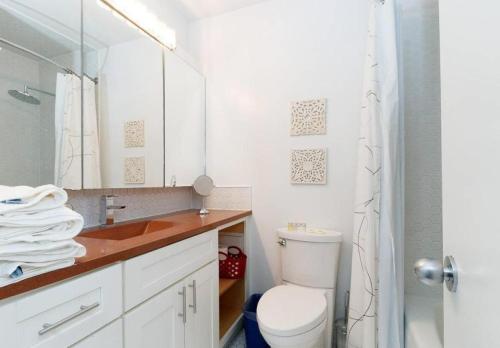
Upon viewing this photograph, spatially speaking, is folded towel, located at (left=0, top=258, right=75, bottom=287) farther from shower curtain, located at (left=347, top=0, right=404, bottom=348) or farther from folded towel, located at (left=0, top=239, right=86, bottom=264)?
shower curtain, located at (left=347, top=0, right=404, bottom=348)

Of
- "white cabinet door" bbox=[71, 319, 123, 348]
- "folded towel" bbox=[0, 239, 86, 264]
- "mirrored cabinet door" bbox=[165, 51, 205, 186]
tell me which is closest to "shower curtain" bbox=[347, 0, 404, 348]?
"white cabinet door" bbox=[71, 319, 123, 348]

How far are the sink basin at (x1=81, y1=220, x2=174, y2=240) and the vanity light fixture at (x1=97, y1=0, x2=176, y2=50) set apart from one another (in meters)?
1.19

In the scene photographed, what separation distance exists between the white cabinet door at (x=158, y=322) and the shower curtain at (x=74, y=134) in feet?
2.15

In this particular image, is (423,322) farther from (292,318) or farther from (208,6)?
(208,6)

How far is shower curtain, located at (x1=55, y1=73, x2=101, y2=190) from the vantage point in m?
1.11

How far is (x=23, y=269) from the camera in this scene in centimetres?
58

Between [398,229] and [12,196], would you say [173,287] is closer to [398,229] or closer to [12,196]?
[12,196]

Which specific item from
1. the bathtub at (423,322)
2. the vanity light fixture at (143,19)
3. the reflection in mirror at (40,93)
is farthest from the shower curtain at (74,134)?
the bathtub at (423,322)

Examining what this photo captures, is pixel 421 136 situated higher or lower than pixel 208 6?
lower

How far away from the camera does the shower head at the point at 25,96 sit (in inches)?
38.4

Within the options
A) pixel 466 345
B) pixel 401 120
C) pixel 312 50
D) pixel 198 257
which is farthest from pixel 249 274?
pixel 312 50

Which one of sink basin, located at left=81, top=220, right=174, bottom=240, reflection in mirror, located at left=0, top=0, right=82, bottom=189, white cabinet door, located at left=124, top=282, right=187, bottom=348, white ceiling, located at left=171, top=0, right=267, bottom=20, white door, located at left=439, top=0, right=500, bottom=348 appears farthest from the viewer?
white ceiling, located at left=171, top=0, right=267, bottom=20

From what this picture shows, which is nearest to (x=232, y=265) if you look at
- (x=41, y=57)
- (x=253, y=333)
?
(x=253, y=333)

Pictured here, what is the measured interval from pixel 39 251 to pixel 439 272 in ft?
2.93
